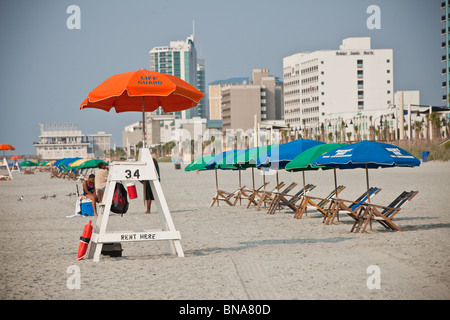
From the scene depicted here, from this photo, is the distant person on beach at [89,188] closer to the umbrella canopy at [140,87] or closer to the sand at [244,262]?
the sand at [244,262]

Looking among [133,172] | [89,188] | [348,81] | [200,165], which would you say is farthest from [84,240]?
[348,81]

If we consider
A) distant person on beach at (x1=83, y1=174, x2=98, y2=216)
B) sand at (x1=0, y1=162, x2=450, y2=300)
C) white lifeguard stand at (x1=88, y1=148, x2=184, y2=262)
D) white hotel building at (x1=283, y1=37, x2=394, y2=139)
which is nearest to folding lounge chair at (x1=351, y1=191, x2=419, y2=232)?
sand at (x1=0, y1=162, x2=450, y2=300)

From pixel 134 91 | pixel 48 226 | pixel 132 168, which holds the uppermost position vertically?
pixel 134 91

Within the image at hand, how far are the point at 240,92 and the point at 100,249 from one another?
16770cm

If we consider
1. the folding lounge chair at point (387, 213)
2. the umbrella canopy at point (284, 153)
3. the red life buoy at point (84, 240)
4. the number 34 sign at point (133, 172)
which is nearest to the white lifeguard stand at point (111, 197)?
the number 34 sign at point (133, 172)

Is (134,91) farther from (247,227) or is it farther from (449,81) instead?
(449,81)

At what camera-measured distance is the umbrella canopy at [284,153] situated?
591 inches

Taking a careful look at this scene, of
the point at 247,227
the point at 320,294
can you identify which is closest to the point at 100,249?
the point at 320,294

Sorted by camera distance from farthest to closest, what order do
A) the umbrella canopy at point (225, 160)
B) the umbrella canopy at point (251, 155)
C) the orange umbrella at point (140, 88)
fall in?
the umbrella canopy at point (225, 160), the umbrella canopy at point (251, 155), the orange umbrella at point (140, 88)

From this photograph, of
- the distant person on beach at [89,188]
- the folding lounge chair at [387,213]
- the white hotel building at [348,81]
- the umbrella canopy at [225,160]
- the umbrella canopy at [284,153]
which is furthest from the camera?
the white hotel building at [348,81]

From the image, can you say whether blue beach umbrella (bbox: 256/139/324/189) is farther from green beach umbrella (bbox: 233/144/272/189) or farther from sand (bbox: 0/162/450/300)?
sand (bbox: 0/162/450/300)

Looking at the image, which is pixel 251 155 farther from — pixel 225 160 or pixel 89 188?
pixel 89 188

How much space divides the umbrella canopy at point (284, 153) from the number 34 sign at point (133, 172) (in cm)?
649
